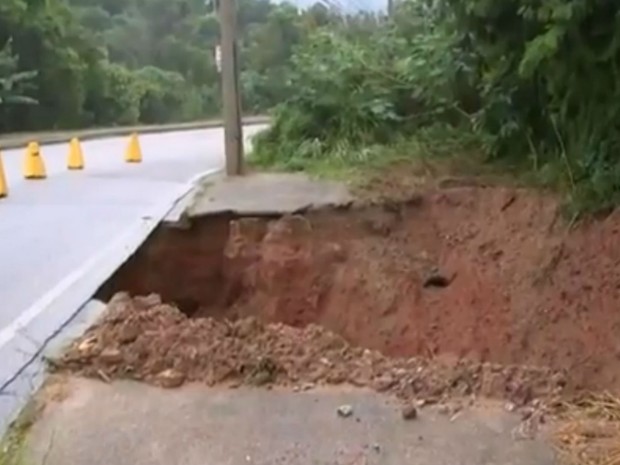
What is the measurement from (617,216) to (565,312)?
38.8 inches

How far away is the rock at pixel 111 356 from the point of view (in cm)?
537

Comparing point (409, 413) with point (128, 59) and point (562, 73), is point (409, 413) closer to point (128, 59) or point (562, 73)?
point (562, 73)

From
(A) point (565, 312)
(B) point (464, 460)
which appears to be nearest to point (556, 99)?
(A) point (565, 312)

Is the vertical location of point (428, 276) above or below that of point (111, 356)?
below

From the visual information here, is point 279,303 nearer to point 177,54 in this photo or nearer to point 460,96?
point 460,96

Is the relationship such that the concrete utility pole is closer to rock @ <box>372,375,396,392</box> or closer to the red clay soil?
the red clay soil

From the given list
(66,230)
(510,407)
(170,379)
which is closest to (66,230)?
(66,230)

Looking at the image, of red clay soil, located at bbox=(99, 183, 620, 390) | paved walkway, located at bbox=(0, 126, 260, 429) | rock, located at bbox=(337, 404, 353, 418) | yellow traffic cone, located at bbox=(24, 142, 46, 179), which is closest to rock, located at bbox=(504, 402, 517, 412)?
rock, located at bbox=(337, 404, 353, 418)

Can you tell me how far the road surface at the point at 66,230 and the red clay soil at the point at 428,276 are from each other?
1.60 ft

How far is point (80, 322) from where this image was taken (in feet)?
21.6

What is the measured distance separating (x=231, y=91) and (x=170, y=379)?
10.7 meters

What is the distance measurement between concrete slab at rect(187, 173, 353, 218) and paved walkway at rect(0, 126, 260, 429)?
0.47 meters

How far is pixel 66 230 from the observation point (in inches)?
420

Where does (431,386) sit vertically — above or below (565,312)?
above
